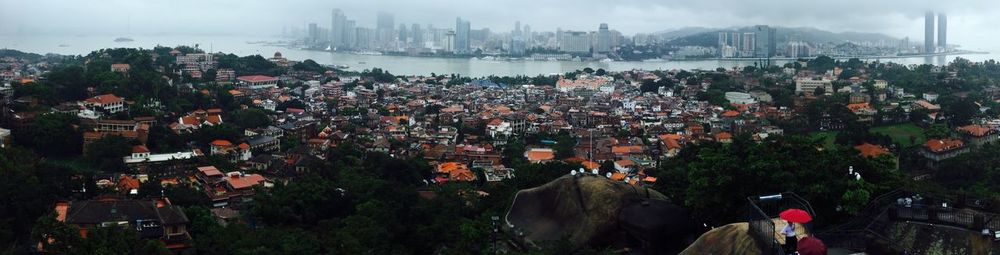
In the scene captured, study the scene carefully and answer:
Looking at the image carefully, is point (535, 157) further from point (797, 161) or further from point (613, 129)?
point (797, 161)

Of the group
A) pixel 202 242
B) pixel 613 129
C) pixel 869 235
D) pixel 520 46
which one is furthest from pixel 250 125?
pixel 520 46

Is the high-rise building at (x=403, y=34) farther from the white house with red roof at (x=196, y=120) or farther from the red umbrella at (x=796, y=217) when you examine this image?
the red umbrella at (x=796, y=217)

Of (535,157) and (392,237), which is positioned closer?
(392,237)

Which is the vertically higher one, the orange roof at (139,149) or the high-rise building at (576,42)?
the high-rise building at (576,42)

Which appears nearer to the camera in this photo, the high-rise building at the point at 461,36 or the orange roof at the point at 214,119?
the orange roof at the point at 214,119

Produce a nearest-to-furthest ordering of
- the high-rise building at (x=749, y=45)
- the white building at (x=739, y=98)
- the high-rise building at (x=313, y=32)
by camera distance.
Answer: the white building at (x=739, y=98) < the high-rise building at (x=749, y=45) < the high-rise building at (x=313, y=32)

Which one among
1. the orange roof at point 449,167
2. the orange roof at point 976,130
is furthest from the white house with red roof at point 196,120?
the orange roof at point 976,130

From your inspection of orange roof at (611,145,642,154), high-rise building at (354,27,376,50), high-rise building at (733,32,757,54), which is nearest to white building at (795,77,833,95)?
orange roof at (611,145,642,154)
